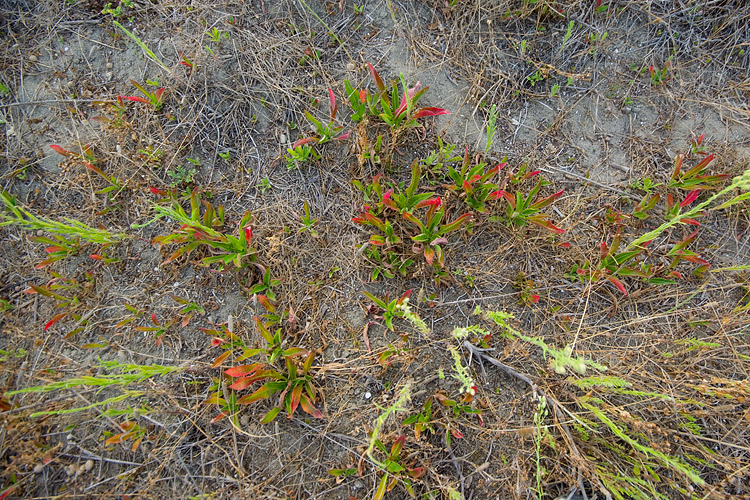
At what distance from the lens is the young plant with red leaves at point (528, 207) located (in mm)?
2500

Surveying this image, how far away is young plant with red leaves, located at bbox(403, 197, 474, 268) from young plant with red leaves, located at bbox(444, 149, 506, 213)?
0.13 metres

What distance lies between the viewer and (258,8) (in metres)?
2.91

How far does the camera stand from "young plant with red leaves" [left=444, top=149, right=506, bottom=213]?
2541 millimetres

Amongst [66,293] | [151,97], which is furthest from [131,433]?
[151,97]

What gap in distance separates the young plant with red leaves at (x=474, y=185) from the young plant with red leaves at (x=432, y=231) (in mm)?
134

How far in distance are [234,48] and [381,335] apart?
2.31 metres

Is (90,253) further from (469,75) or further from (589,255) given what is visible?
(589,255)

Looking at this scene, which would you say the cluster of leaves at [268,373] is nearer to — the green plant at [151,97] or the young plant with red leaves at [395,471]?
the young plant with red leaves at [395,471]

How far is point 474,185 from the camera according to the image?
2.61 metres

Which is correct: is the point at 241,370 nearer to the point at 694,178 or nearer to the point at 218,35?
the point at 218,35

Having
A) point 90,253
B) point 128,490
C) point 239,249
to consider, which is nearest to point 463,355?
point 239,249

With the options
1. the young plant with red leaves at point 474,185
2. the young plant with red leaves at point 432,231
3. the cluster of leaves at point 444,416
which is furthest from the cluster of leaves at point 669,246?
the cluster of leaves at point 444,416

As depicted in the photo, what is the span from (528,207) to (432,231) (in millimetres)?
643

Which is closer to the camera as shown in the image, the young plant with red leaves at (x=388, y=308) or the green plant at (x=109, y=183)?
the young plant with red leaves at (x=388, y=308)
